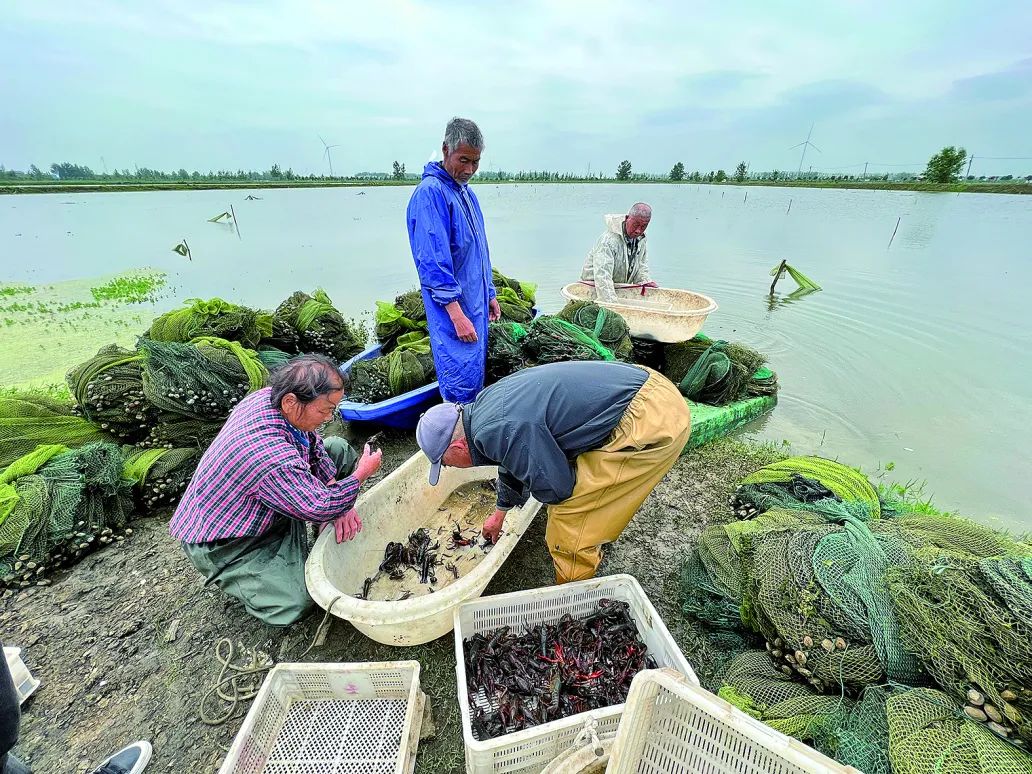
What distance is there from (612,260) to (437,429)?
4.55m

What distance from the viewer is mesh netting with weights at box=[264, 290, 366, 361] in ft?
19.9

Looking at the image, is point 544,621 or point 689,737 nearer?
point 689,737

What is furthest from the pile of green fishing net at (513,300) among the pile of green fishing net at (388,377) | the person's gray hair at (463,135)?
the person's gray hair at (463,135)

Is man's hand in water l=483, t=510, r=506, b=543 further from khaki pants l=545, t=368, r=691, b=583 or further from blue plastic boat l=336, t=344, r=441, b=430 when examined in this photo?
blue plastic boat l=336, t=344, r=441, b=430

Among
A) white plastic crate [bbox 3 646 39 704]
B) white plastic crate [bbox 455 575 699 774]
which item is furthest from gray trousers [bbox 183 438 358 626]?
white plastic crate [bbox 455 575 699 774]

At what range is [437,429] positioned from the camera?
231cm

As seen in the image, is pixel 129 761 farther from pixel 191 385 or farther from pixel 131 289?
pixel 131 289

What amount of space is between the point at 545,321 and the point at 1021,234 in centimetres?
2653

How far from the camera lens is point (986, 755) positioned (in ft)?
4.97

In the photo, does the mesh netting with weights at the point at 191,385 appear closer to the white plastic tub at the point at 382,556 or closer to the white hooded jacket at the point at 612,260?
the white plastic tub at the point at 382,556

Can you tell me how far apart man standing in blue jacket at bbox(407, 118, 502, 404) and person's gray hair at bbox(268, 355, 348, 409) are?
4.16 feet

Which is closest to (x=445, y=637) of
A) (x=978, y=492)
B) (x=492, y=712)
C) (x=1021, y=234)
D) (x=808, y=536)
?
(x=492, y=712)

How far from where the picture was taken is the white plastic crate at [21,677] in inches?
93.7

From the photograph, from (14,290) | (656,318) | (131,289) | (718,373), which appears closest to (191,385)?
(656,318)
